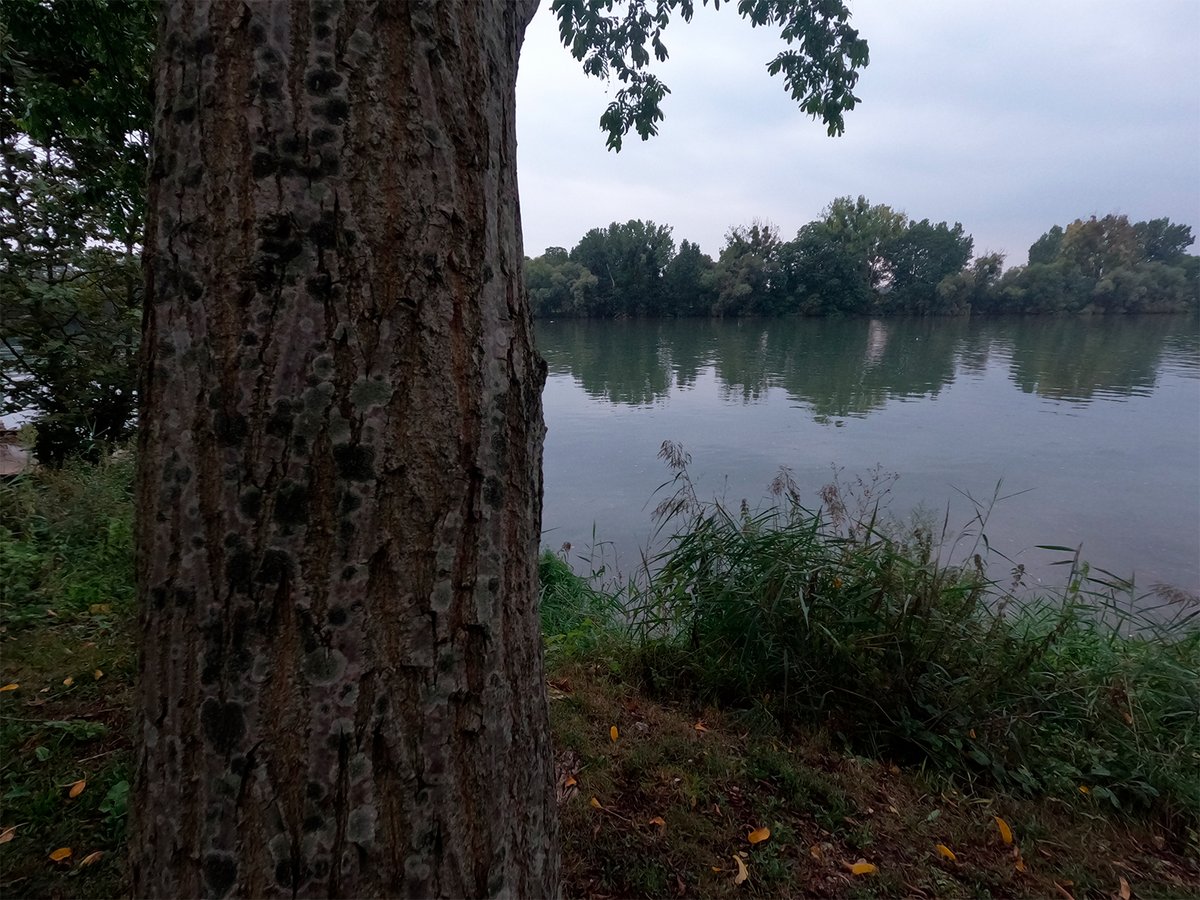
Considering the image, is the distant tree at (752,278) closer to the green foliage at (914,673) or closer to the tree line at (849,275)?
the tree line at (849,275)

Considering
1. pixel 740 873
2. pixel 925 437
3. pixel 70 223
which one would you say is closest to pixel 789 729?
pixel 740 873

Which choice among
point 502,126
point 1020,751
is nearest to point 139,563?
point 502,126

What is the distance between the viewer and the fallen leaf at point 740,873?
178cm

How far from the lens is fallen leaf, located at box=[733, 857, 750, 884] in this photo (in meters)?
1.78

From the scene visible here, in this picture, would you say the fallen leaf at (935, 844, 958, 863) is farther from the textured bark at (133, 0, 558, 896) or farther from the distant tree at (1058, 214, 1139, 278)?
the distant tree at (1058, 214, 1139, 278)

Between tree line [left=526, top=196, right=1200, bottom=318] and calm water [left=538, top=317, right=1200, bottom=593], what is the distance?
24325 millimetres

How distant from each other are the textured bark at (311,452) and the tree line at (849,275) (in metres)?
47.8

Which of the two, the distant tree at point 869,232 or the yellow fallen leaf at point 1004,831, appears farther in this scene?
the distant tree at point 869,232

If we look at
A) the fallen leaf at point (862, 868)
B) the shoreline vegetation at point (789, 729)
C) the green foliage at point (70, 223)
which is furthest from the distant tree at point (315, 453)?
the green foliage at point (70, 223)

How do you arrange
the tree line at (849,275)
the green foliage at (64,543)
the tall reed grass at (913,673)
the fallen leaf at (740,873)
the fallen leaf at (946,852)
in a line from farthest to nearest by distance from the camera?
the tree line at (849,275) → the green foliage at (64,543) → the tall reed grass at (913,673) → the fallen leaf at (946,852) → the fallen leaf at (740,873)

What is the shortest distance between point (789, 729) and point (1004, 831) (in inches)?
31.3

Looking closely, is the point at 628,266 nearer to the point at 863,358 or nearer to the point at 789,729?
the point at 863,358

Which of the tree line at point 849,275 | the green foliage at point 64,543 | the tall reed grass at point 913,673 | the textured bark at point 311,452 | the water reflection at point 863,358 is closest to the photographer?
the textured bark at point 311,452

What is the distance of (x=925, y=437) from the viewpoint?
12.7 m
